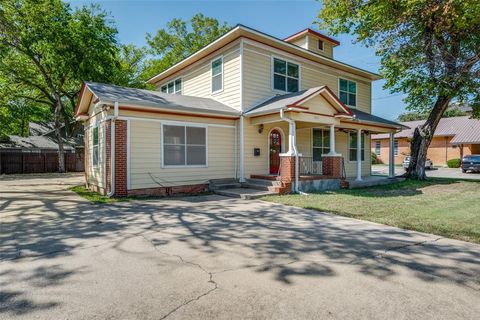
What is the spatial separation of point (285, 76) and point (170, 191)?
7.36 metres

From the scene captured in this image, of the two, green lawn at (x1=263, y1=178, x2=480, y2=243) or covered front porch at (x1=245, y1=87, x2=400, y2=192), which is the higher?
covered front porch at (x1=245, y1=87, x2=400, y2=192)

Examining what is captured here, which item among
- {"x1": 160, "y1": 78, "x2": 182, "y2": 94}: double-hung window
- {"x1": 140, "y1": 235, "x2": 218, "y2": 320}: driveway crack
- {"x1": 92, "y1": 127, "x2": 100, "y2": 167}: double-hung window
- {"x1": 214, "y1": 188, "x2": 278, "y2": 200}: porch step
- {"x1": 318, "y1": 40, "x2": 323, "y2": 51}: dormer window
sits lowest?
{"x1": 140, "y1": 235, "x2": 218, "y2": 320}: driveway crack

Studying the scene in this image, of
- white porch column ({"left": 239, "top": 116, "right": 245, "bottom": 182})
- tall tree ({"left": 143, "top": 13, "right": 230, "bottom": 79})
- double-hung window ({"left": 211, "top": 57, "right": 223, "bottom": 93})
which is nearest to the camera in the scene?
white porch column ({"left": 239, "top": 116, "right": 245, "bottom": 182})

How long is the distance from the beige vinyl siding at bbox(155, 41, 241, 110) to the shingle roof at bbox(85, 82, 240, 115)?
0.53 metres

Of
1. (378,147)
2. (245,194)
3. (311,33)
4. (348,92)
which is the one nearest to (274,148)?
(245,194)

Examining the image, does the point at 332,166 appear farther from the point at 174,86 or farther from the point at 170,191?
the point at 174,86

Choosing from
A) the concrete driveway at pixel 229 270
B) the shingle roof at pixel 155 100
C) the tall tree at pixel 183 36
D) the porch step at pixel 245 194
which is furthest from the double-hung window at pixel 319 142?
the tall tree at pixel 183 36

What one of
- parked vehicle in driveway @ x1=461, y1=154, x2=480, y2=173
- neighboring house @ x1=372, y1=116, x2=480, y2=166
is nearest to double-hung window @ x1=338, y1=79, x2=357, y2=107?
parked vehicle in driveway @ x1=461, y1=154, x2=480, y2=173

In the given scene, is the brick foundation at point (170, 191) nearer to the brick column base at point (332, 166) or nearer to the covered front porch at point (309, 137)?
the covered front porch at point (309, 137)

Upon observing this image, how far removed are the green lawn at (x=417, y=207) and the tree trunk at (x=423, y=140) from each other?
117 inches

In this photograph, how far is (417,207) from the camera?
27.6 feet

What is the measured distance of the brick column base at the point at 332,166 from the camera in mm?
12398

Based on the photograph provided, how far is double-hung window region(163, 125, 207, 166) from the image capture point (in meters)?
10.9

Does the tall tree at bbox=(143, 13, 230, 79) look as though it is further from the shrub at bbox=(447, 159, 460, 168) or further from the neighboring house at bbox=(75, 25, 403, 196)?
the shrub at bbox=(447, 159, 460, 168)
